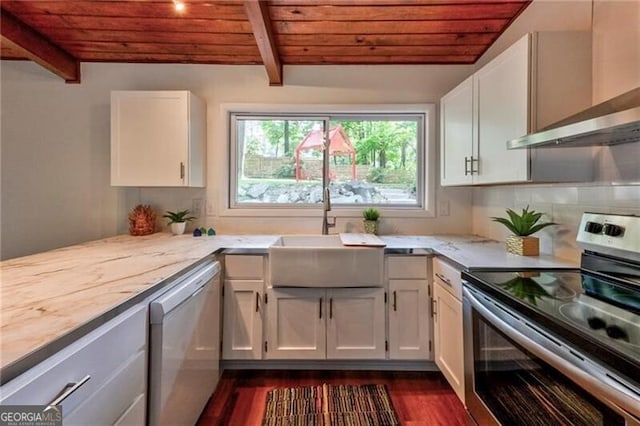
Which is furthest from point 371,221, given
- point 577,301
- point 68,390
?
point 68,390

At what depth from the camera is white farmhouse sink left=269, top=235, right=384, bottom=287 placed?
79.7 inches

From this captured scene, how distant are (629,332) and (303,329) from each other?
1599 millimetres

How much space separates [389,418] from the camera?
180 cm

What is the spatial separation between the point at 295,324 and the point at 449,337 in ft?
2.94

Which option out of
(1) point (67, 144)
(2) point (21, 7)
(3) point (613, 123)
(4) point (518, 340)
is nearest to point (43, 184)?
(1) point (67, 144)

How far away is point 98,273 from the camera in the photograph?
1335 mm

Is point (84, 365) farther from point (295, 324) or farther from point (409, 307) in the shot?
point (409, 307)

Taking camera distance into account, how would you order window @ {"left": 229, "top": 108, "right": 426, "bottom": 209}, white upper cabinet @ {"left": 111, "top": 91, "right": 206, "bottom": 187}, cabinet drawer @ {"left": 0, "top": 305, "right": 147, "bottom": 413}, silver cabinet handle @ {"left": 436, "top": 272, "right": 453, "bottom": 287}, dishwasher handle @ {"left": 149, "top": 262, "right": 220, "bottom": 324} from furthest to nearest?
window @ {"left": 229, "top": 108, "right": 426, "bottom": 209} < white upper cabinet @ {"left": 111, "top": 91, "right": 206, "bottom": 187} < silver cabinet handle @ {"left": 436, "top": 272, "right": 453, "bottom": 287} < dishwasher handle @ {"left": 149, "top": 262, "right": 220, "bottom": 324} < cabinet drawer @ {"left": 0, "top": 305, "right": 147, "bottom": 413}

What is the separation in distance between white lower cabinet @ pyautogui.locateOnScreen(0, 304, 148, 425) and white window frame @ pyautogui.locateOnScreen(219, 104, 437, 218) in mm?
1678

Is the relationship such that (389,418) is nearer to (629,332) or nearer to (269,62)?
(629,332)

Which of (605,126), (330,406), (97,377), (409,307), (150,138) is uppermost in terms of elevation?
(150,138)

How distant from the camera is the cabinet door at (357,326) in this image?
6.94 feet

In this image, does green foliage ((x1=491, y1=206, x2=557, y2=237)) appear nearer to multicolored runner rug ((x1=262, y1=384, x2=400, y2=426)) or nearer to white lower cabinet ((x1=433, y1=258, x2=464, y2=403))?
white lower cabinet ((x1=433, y1=258, x2=464, y2=403))

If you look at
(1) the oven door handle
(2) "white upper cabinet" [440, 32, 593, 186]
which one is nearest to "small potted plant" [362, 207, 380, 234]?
(2) "white upper cabinet" [440, 32, 593, 186]
